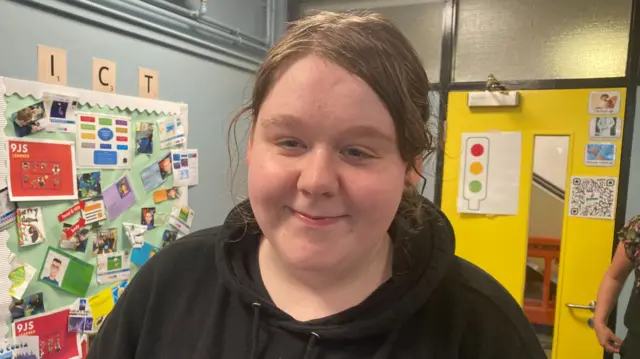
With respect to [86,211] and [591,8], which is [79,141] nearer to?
[86,211]

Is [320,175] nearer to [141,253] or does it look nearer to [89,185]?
[89,185]

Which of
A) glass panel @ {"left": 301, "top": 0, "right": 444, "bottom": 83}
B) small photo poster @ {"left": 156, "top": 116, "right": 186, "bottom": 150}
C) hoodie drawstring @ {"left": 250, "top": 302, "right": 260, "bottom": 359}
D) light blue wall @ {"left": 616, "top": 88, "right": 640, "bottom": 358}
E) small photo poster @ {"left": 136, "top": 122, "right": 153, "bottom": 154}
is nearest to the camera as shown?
hoodie drawstring @ {"left": 250, "top": 302, "right": 260, "bottom": 359}

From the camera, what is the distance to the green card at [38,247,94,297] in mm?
1511

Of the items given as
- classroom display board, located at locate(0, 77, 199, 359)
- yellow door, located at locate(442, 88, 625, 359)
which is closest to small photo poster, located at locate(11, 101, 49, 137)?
classroom display board, located at locate(0, 77, 199, 359)

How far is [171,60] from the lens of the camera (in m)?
1.96

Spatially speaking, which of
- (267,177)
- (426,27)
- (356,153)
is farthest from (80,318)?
(426,27)

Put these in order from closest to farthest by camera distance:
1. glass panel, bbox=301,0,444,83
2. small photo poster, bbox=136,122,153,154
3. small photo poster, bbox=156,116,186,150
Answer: small photo poster, bbox=136,122,153,154 < small photo poster, bbox=156,116,186,150 < glass panel, bbox=301,0,444,83

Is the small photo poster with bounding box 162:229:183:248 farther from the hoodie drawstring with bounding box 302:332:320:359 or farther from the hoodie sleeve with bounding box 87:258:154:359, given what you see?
the hoodie drawstring with bounding box 302:332:320:359

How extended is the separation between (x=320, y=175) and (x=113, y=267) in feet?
4.54

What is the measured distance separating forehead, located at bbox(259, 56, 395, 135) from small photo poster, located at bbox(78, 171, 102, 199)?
118 centimetres

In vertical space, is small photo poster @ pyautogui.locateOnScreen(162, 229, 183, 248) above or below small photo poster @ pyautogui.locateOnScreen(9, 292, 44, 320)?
above

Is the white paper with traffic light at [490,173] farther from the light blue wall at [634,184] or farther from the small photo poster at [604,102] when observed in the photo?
the light blue wall at [634,184]

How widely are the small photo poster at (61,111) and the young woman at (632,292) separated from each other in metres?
1.91

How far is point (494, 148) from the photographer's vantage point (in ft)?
8.02
